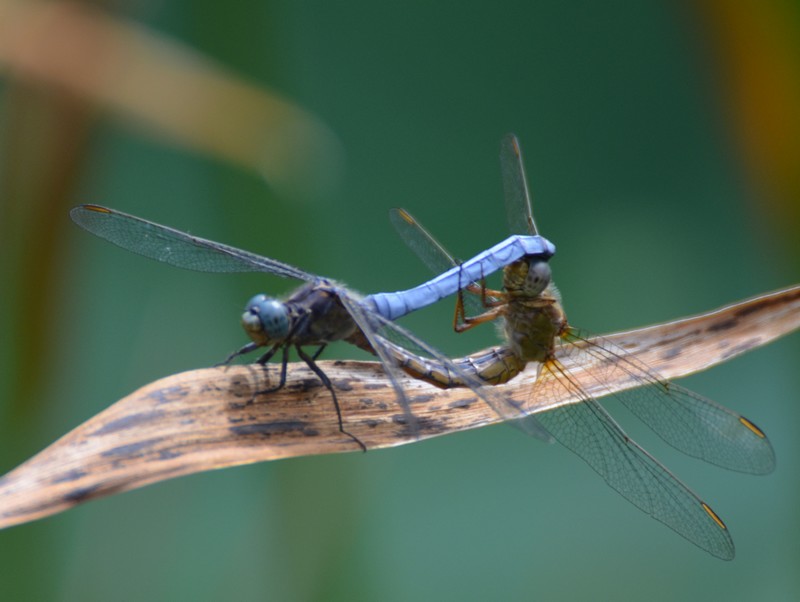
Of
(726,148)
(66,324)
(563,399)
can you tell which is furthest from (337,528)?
(726,148)

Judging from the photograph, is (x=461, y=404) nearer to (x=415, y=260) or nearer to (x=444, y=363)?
(x=444, y=363)

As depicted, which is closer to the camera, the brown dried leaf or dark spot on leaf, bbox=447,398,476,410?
the brown dried leaf

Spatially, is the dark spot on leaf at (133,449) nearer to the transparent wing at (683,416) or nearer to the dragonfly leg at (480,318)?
the dragonfly leg at (480,318)

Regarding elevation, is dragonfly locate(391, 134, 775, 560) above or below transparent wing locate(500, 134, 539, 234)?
below

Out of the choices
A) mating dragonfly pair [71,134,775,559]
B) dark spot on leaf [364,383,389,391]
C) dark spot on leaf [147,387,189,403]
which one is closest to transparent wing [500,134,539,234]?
mating dragonfly pair [71,134,775,559]

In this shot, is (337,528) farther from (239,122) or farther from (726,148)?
(726,148)

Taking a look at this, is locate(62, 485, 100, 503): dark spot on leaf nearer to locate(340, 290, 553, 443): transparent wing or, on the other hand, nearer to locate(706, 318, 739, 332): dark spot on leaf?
locate(340, 290, 553, 443): transparent wing

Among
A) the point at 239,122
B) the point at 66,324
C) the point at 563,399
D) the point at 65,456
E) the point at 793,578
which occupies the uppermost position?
the point at 239,122

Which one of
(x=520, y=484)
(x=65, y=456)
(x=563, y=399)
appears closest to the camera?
(x=65, y=456)
